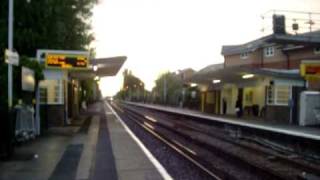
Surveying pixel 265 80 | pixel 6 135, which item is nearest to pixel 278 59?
pixel 265 80

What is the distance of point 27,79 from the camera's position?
72.1ft

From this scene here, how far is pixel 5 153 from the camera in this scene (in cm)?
1633

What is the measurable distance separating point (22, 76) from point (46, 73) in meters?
11.3

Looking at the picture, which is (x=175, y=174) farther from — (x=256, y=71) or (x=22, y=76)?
(x=256, y=71)

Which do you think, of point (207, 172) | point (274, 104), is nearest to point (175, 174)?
point (207, 172)

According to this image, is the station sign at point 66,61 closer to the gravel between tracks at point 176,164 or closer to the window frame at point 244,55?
the gravel between tracks at point 176,164

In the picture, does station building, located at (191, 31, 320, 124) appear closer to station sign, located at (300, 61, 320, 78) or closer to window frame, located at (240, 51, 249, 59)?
window frame, located at (240, 51, 249, 59)

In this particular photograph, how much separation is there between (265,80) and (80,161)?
3292cm

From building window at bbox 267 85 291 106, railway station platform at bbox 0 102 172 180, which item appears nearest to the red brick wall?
building window at bbox 267 85 291 106

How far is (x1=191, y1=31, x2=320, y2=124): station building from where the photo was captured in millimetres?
43347

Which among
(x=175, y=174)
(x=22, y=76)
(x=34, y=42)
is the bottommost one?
(x=175, y=174)

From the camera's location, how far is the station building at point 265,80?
43.3 m

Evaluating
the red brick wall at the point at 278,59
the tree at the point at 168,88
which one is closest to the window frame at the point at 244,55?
the red brick wall at the point at 278,59

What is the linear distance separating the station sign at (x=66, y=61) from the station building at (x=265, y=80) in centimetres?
1340
